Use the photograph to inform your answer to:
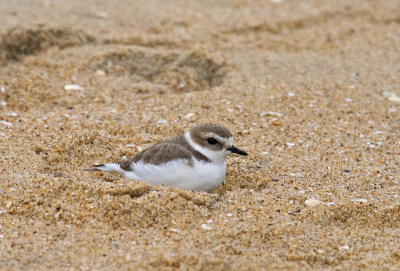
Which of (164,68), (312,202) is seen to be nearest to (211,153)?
(312,202)

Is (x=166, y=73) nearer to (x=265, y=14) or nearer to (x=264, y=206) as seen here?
(x=265, y=14)

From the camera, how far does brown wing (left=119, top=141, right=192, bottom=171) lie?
13.9ft

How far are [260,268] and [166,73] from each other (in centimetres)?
350

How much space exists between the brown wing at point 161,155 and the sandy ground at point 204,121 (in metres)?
0.22

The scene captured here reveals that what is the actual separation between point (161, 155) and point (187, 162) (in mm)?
203

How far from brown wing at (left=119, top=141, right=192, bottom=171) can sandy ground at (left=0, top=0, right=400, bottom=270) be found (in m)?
0.22

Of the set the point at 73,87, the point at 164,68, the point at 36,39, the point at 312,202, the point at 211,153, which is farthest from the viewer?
the point at 36,39

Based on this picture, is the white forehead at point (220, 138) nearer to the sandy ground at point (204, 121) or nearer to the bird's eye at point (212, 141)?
the bird's eye at point (212, 141)

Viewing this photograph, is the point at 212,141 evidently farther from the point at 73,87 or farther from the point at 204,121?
the point at 73,87

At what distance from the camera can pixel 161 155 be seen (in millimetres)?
4238

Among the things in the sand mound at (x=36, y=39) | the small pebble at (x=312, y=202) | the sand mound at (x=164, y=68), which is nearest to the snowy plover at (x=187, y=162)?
the small pebble at (x=312, y=202)

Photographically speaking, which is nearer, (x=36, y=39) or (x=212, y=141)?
(x=212, y=141)

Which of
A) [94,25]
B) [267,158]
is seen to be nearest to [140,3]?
[94,25]

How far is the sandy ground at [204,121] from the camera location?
3643mm
